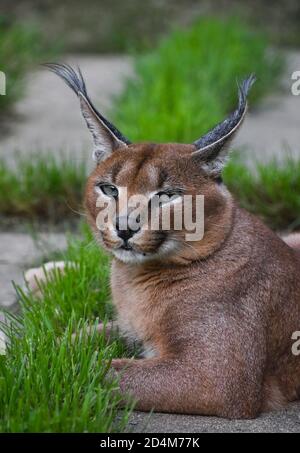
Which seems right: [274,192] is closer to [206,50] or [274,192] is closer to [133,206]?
[133,206]

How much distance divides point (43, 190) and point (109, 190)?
2.62 m

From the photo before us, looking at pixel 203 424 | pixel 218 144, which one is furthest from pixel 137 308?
pixel 218 144

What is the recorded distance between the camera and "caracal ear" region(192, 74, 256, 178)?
4.10 metres

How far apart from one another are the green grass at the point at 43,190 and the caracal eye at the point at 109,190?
93.8 inches

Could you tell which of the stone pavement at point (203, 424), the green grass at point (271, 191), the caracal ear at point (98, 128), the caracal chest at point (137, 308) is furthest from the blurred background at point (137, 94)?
the stone pavement at point (203, 424)

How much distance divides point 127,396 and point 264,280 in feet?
2.67

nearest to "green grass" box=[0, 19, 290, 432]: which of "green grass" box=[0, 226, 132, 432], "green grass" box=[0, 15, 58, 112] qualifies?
"green grass" box=[0, 226, 132, 432]

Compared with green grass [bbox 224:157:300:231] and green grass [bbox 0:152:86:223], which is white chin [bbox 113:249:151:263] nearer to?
green grass [bbox 224:157:300:231]

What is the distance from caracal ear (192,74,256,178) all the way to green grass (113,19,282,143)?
2909mm

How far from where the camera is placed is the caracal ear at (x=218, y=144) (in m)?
4.10

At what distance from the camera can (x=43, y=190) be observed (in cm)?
670

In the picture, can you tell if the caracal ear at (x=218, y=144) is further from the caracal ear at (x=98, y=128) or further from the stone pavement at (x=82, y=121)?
the stone pavement at (x=82, y=121)

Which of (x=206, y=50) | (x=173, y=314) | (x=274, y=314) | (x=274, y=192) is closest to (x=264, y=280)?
(x=274, y=314)

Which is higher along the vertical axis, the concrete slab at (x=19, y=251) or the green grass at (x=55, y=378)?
the concrete slab at (x=19, y=251)
